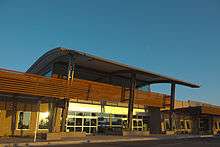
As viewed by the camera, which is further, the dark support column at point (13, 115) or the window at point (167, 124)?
the window at point (167, 124)

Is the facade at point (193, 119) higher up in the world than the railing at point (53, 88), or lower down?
lower down

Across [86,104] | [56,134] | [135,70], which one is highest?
[135,70]

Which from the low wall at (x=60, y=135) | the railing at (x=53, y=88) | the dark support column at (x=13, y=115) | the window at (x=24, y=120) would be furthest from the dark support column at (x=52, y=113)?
the low wall at (x=60, y=135)

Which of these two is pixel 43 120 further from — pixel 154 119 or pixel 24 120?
pixel 154 119

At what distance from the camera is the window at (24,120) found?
3169 centimetres

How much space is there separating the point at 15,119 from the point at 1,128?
5.32ft

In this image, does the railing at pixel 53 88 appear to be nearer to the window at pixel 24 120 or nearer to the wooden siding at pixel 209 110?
the window at pixel 24 120

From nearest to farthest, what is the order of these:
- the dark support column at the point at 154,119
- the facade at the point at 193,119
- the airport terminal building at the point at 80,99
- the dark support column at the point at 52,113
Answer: the airport terminal building at the point at 80,99
the dark support column at the point at 52,113
the dark support column at the point at 154,119
the facade at the point at 193,119

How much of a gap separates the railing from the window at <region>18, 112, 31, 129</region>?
2.93 m

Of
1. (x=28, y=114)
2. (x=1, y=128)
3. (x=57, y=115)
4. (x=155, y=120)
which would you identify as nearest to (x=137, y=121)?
(x=155, y=120)

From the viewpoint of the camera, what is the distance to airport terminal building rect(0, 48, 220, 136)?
2995cm

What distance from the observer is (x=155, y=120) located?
154 ft

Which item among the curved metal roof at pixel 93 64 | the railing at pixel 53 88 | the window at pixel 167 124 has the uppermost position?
the curved metal roof at pixel 93 64

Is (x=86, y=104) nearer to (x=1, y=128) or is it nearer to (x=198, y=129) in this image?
(x=1, y=128)
